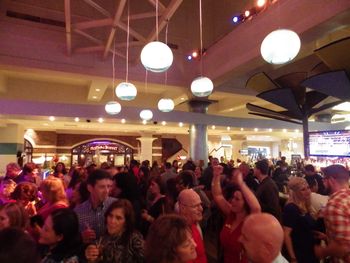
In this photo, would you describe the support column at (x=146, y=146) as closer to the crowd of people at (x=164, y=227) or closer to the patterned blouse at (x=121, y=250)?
the crowd of people at (x=164, y=227)

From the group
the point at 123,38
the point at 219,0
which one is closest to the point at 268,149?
the point at 219,0

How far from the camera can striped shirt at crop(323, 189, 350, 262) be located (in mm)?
1905

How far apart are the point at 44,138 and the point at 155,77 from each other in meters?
9.85

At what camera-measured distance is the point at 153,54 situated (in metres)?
3.48

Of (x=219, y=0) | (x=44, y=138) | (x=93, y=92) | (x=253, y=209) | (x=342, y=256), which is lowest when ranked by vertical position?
(x=342, y=256)

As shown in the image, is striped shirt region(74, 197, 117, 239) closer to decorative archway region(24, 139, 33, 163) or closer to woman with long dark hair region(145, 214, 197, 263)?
woman with long dark hair region(145, 214, 197, 263)

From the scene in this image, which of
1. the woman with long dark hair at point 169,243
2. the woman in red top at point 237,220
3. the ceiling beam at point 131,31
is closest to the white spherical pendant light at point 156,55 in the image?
the woman in red top at point 237,220

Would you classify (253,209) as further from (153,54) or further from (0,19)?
(0,19)

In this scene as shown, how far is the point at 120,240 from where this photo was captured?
200 centimetres

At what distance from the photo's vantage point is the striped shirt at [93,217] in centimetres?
243

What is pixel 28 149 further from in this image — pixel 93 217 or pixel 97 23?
pixel 93 217

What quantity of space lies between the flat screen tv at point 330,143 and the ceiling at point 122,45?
2397 millimetres

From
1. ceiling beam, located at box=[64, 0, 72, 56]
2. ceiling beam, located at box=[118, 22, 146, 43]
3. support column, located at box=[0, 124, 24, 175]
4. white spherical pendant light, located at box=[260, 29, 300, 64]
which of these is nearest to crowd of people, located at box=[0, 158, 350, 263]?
white spherical pendant light, located at box=[260, 29, 300, 64]

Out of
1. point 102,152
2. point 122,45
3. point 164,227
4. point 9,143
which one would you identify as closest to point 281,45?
point 164,227
